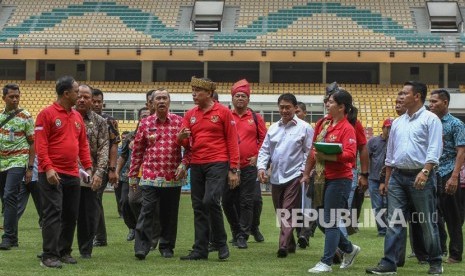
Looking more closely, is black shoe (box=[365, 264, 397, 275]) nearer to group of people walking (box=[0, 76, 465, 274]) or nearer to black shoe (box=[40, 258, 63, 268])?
group of people walking (box=[0, 76, 465, 274])

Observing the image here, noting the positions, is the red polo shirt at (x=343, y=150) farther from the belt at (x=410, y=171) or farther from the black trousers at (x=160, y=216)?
the black trousers at (x=160, y=216)

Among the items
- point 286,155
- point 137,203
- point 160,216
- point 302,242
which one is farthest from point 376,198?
point 160,216

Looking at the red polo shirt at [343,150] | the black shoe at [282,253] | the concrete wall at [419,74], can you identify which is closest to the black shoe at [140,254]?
the black shoe at [282,253]

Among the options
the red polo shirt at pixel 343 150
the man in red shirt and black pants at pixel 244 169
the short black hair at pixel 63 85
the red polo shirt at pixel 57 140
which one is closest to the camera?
the red polo shirt at pixel 343 150

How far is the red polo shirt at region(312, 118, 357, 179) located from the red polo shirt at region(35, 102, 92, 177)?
2.53 metres

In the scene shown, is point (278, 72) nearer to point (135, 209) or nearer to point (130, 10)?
point (130, 10)

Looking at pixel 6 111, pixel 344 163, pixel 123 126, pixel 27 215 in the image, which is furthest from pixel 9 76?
pixel 344 163

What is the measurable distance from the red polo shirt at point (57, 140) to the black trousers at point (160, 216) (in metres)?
1.06

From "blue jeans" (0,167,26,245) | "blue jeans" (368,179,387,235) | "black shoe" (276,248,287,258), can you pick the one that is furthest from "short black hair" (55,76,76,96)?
"blue jeans" (368,179,387,235)

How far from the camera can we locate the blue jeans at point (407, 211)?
28.0ft

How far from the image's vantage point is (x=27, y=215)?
57.8 feet

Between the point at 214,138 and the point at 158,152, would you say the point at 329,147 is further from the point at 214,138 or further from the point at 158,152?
the point at 158,152

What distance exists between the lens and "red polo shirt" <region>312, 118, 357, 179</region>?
8531 mm

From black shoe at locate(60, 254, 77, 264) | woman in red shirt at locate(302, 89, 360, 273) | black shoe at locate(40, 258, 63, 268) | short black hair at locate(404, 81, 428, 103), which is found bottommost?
black shoe at locate(60, 254, 77, 264)
